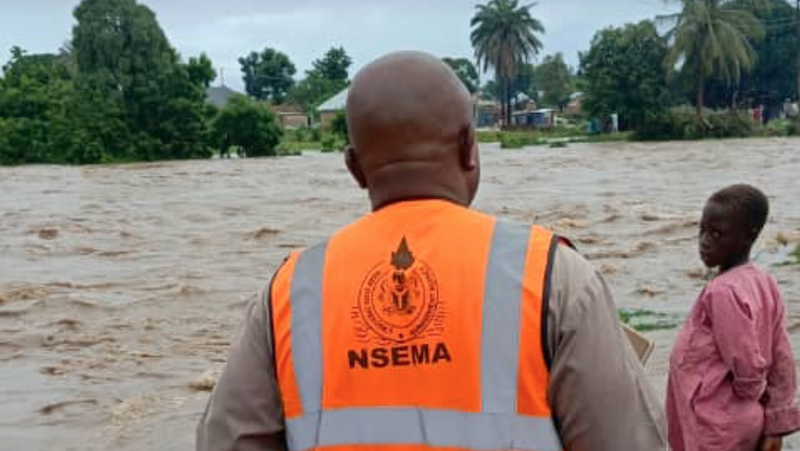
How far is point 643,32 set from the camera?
211 ft

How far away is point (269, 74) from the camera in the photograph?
11294cm

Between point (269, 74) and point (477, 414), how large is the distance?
112887mm

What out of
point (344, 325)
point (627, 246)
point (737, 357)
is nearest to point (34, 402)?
point (737, 357)

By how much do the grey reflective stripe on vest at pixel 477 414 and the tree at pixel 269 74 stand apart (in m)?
112

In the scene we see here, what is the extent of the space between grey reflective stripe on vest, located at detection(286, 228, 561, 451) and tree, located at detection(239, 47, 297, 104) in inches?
4400

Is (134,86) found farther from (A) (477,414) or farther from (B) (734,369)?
(A) (477,414)

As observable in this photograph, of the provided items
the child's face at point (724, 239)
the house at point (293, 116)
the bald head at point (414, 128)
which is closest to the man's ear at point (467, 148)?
the bald head at point (414, 128)

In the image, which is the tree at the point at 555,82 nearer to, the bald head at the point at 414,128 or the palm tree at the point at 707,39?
the palm tree at the point at 707,39

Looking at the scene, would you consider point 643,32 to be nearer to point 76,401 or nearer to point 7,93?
point 7,93

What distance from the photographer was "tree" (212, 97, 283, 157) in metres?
54.4

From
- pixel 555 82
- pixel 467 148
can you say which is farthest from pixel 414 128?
pixel 555 82

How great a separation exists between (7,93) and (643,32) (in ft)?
111

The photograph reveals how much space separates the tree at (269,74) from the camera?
113 metres

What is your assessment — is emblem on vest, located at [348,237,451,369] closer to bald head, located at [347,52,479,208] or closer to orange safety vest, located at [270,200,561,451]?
orange safety vest, located at [270,200,561,451]
